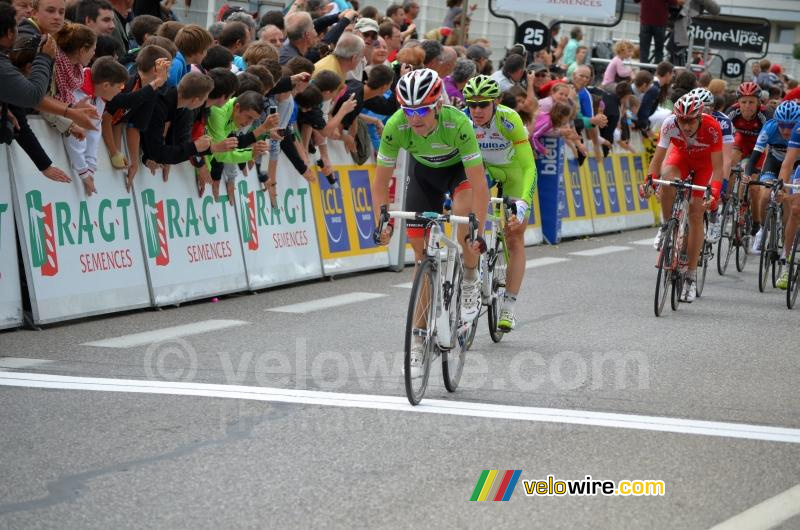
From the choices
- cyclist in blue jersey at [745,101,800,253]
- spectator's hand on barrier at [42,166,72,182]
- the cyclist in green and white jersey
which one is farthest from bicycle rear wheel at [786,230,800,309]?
spectator's hand on barrier at [42,166,72,182]

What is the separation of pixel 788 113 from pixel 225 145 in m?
6.94

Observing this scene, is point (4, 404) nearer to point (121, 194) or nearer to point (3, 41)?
point (3, 41)

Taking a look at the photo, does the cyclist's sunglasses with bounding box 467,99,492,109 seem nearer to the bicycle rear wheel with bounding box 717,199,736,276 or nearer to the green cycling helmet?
the green cycling helmet

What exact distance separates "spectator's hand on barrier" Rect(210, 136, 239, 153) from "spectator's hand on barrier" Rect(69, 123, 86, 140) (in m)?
1.51

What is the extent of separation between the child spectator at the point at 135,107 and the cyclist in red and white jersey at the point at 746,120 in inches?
352

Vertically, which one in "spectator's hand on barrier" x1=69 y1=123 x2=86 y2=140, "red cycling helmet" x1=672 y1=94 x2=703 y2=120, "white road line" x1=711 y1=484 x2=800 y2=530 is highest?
"spectator's hand on barrier" x1=69 y1=123 x2=86 y2=140

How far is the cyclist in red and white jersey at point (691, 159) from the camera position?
41.5ft

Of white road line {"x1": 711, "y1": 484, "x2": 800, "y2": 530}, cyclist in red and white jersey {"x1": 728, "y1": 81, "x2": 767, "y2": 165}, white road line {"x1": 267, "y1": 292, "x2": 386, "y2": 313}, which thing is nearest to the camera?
white road line {"x1": 711, "y1": 484, "x2": 800, "y2": 530}

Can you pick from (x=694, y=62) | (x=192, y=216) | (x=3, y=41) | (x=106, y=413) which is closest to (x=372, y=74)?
(x=192, y=216)

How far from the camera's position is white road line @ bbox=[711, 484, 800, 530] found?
18.4 feet

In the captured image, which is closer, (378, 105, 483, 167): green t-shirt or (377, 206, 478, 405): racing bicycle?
(377, 206, 478, 405): racing bicycle

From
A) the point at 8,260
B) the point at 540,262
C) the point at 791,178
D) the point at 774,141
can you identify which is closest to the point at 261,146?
the point at 8,260

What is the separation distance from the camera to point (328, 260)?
14.0 meters

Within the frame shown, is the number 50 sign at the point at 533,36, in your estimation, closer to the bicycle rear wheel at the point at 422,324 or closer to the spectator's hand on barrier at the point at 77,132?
the spectator's hand on barrier at the point at 77,132
